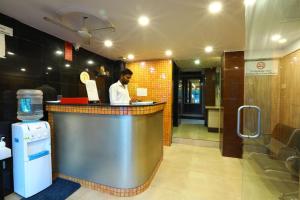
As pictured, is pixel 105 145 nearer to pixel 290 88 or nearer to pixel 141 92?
pixel 290 88

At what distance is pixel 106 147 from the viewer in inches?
84.5

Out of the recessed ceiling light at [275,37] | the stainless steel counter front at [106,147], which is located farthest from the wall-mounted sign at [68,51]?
the recessed ceiling light at [275,37]

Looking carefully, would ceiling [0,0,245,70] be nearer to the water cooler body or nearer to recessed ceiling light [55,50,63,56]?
recessed ceiling light [55,50,63,56]

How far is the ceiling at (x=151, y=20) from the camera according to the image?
5.96ft

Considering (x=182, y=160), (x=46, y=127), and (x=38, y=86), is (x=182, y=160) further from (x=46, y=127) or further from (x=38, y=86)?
(x=38, y=86)

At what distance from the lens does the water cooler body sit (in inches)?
78.4

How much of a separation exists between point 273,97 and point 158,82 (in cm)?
269

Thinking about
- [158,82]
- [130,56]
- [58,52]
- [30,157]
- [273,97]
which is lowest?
[30,157]

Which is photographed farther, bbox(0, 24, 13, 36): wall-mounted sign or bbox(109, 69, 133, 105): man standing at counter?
bbox(109, 69, 133, 105): man standing at counter

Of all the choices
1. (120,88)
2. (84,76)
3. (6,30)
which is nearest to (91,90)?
(120,88)

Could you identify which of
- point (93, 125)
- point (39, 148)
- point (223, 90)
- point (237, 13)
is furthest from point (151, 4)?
point (223, 90)

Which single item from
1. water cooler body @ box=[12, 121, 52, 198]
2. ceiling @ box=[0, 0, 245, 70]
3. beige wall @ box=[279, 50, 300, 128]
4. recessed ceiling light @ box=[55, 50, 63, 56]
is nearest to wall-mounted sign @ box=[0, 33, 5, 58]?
ceiling @ box=[0, 0, 245, 70]

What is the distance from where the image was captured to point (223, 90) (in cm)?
361

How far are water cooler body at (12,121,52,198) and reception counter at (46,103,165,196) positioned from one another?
0.30 m
